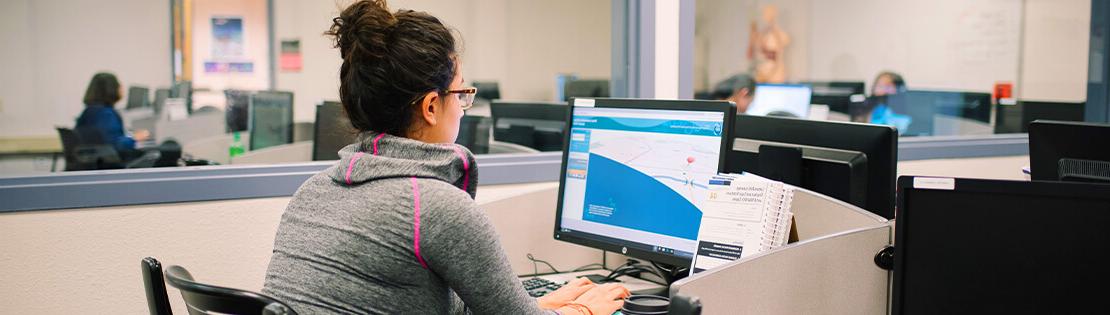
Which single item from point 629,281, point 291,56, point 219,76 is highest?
point 291,56

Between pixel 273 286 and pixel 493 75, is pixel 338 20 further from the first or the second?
pixel 493 75

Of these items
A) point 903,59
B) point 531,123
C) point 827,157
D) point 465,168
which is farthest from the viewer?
point 903,59

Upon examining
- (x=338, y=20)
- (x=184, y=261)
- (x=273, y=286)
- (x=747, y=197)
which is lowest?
(x=184, y=261)

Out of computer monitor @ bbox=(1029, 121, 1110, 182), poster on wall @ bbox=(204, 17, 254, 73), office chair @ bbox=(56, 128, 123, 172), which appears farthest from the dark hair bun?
poster on wall @ bbox=(204, 17, 254, 73)

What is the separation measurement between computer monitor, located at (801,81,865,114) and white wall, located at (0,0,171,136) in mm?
3630

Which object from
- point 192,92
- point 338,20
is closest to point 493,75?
point 192,92

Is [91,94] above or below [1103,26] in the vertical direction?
below

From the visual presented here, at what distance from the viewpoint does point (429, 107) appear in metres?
1.33

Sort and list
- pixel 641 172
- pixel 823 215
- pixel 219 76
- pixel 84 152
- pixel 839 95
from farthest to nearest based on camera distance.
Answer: pixel 219 76 < pixel 839 95 < pixel 84 152 < pixel 641 172 < pixel 823 215

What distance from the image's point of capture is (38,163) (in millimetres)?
3855

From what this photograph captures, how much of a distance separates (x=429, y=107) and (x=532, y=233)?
745mm

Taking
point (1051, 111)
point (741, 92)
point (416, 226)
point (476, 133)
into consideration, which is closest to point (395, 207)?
point (416, 226)

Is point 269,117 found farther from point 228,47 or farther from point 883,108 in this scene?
point 883,108

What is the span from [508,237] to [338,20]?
2.56 ft
